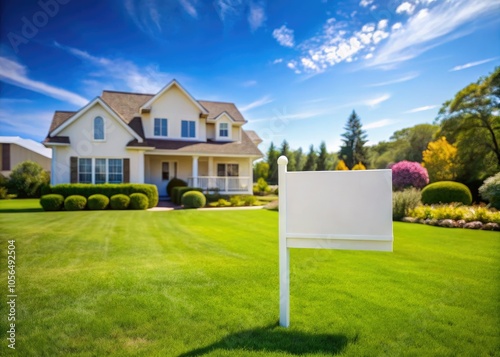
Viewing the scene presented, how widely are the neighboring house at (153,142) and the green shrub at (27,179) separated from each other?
146 inches

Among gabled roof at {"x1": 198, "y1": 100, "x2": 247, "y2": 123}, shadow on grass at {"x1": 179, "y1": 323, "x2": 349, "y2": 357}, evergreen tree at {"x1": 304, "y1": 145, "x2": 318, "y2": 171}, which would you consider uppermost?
gabled roof at {"x1": 198, "y1": 100, "x2": 247, "y2": 123}

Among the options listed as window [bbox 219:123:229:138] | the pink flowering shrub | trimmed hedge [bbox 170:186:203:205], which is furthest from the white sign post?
window [bbox 219:123:229:138]

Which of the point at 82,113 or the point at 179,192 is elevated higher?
the point at 82,113

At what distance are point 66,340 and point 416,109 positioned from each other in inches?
252

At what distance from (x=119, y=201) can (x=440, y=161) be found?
17.8m

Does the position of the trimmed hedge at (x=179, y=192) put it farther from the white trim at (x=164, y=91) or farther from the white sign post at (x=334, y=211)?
the white sign post at (x=334, y=211)

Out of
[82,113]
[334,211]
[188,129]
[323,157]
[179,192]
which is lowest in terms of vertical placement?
[179,192]

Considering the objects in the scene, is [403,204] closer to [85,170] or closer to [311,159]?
[85,170]

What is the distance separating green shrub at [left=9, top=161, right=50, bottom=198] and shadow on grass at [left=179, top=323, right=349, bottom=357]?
1874 centimetres

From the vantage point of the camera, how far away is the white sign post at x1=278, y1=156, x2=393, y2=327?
8.67ft

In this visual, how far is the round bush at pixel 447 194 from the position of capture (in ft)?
37.5

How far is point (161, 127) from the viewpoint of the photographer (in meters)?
18.6

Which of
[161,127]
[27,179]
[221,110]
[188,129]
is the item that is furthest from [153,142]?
[27,179]

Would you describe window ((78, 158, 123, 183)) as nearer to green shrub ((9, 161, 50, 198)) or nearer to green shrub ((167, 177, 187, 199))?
green shrub ((167, 177, 187, 199))
